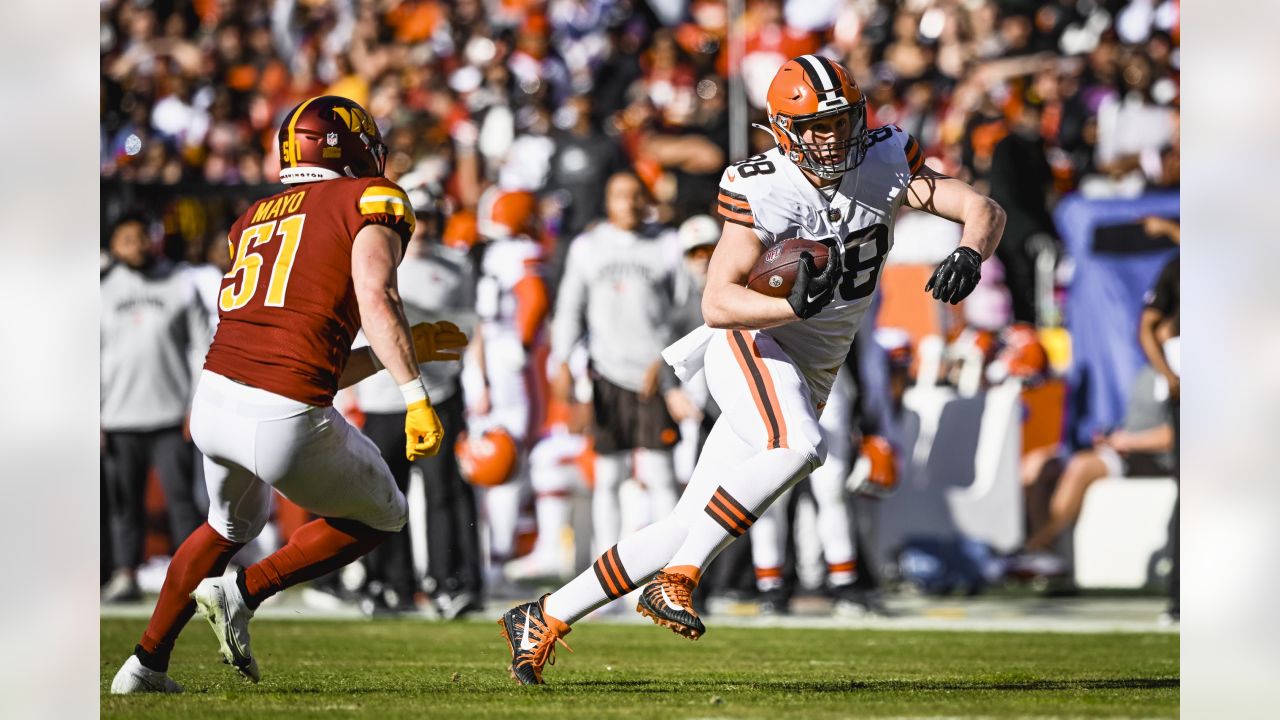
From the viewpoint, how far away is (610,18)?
14023mm

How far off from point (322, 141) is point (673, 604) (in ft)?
5.61

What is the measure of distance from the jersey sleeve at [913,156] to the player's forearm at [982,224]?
230mm

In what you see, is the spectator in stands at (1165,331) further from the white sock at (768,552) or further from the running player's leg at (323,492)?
the running player's leg at (323,492)

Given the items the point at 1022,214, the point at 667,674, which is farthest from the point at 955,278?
the point at 1022,214

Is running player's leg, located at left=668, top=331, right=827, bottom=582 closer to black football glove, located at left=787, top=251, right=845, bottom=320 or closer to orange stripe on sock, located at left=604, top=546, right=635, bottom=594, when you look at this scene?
orange stripe on sock, located at left=604, top=546, right=635, bottom=594

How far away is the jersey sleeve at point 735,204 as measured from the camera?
5137 mm

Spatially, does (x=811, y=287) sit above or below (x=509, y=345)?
above

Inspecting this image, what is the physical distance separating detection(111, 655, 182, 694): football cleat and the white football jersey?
2122mm

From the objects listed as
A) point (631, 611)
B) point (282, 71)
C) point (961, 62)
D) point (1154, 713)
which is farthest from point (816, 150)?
point (282, 71)

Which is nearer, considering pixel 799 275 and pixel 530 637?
pixel 799 275

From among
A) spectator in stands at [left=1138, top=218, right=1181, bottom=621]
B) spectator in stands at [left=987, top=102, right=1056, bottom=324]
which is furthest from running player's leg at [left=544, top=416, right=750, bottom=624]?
spectator in stands at [left=987, top=102, right=1056, bottom=324]

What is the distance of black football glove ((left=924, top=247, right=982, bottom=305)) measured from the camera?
4836mm

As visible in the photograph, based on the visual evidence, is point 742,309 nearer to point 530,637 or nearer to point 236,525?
point 530,637

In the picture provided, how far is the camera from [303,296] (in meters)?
4.86
